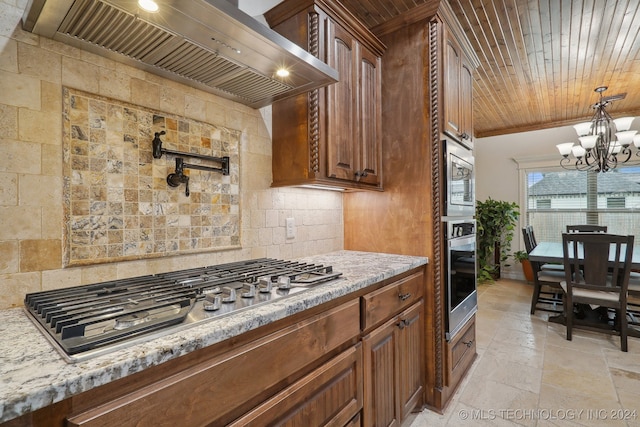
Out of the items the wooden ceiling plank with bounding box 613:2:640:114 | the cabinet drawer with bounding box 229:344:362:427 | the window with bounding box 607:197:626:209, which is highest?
the wooden ceiling plank with bounding box 613:2:640:114

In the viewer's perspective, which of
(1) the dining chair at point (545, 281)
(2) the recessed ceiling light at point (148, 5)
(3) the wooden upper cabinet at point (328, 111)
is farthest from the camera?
(1) the dining chair at point (545, 281)

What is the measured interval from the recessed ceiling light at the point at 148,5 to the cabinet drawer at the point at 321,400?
1.16m

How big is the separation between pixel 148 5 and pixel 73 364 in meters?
0.92

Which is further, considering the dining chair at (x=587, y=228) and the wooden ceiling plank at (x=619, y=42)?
the dining chair at (x=587, y=228)

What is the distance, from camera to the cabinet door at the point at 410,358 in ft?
5.48

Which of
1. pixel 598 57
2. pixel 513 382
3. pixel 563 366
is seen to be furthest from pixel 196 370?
pixel 598 57

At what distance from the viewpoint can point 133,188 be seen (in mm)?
1311

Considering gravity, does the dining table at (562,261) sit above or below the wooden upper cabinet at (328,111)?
below

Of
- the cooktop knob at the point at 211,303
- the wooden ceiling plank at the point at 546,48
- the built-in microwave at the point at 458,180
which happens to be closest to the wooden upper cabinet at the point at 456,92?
the built-in microwave at the point at 458,180

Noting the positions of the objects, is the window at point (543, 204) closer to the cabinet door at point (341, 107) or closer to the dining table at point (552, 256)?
the dining table at point (552, 256)

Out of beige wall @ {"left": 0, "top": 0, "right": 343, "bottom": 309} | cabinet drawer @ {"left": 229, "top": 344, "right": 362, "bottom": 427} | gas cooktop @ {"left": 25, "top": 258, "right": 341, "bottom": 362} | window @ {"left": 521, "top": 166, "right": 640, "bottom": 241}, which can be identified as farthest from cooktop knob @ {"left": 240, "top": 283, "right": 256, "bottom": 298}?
window @ {"left": 521, "top": 166, "right": 640, "bottom": 241}

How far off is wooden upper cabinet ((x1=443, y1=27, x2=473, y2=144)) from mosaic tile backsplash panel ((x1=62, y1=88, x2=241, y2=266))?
1.41m

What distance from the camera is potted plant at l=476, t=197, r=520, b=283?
203 inches

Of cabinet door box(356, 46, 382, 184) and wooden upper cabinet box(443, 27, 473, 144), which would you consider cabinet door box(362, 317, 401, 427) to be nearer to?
cabinet door box(356, 46, 382, 184)
